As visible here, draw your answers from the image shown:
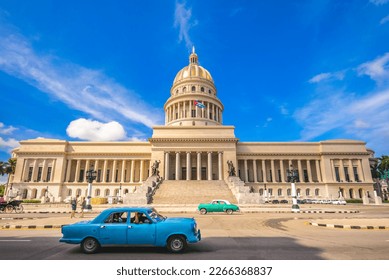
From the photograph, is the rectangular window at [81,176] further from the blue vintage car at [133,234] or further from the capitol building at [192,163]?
the blue vintage car at [133,234]

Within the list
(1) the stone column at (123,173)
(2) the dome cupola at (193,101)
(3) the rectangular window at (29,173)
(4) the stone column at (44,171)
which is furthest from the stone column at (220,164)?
(3) the rectangular window at (29,173)

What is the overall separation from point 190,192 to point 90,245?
111 ft

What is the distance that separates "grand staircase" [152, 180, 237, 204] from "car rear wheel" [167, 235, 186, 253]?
28.8 meters

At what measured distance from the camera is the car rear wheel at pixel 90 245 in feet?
21.8

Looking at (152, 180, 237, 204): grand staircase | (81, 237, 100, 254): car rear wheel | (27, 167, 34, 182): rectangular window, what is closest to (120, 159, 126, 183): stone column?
(152, 180, 237, 204): grand staircase

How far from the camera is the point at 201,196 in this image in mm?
37312

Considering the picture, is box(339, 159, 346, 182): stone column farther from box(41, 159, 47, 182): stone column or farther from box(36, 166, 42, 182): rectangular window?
box(36, 166, 42, 182): rectangular window

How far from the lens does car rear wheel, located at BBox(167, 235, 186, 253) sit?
260 inches

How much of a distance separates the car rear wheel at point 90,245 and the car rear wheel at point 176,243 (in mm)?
2110

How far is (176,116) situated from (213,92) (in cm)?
1515

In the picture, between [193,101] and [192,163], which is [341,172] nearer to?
[192,163]

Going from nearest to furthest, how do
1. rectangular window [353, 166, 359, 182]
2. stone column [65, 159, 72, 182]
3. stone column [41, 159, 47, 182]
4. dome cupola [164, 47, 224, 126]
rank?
stone column [41, 159, 47, 182] → rectangular window [353, 166, 359, 182] → stone column [65, 159, 72, 182] → dome cupola [164, 47, 224, 126]

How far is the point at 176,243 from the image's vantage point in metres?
6.64

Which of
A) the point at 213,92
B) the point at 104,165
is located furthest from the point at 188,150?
the point at 213,92
